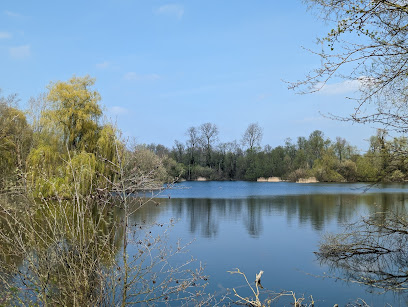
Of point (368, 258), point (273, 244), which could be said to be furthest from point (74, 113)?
point (368, 258)

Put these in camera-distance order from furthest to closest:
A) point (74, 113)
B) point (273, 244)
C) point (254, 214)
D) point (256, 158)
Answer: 1. point (256, 158)
2. point (74, 113)
3. point (254, 214)
4. point (273, 244)

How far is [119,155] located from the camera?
3.42 metres

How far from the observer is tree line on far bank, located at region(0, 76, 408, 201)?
3840mm

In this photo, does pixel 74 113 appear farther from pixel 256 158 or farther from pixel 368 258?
pixel 256 158

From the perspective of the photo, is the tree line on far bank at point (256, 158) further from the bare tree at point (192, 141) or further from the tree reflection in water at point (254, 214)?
the tree reflection in water at point (254, 214)

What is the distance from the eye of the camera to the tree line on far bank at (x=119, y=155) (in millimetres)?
3840

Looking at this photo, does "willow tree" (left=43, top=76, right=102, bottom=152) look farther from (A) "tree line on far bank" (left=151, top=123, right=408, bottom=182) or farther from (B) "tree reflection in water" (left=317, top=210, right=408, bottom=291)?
(A) "tree line on far bank" (left=151, top=123, right=408, bottom=182)

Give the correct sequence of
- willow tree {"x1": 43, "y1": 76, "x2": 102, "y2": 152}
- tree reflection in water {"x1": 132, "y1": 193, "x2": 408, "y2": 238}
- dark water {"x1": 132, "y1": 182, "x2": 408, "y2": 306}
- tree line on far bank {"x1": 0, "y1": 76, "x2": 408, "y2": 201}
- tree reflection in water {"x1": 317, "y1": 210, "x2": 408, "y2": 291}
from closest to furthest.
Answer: tree line on far bank {"x1": 0, "y1": 76, "x2": 408, "y2": 201} < dark water {"x1": 132, "y1": 182, "x2": 408, "y2": 306} < tree reflection in water {"x1": 317, "y1": 210, "x2": 408, "y2": 291} < tree reflection in water {"x1": 132, "y1": 193, "x2": 408, "y2": 238} < willow tree {"x1": 43, "y1": 76, "x2": 102, "y2": 152}

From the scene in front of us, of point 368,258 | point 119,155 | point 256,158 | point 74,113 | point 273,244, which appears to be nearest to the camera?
point 119,155

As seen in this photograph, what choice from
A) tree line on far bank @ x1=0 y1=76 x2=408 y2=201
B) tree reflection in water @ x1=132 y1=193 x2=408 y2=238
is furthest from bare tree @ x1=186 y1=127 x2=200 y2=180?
tree reflection in water @ x1=132 y1=193 x2=408 y2=238

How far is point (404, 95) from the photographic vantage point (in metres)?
4.63

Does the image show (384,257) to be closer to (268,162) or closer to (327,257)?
(327,257)

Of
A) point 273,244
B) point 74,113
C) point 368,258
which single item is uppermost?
point 74,113

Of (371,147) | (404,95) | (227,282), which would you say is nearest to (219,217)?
(227,282)
